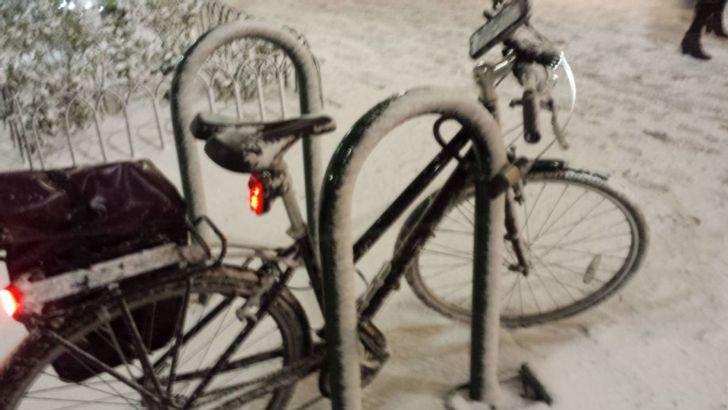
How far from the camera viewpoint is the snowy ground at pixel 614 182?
287 cm

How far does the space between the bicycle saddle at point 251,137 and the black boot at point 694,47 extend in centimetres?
536

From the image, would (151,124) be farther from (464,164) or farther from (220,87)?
(464,164)

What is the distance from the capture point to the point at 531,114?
88.9 inches

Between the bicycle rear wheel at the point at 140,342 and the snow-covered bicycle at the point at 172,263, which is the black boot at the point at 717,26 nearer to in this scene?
the snow-covered bicycle at the point at 172,263

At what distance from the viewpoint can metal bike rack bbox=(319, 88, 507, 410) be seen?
1823mm

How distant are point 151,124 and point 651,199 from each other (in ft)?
11.4

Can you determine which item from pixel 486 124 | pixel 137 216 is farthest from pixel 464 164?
pixel 137 216

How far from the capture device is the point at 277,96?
5770mm

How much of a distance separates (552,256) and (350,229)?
1980mm

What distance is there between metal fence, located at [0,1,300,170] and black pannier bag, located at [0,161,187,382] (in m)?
2.57

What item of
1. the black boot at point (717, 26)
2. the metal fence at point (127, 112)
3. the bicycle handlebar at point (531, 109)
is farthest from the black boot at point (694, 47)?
the bicycle handlebar at point (531, 109)

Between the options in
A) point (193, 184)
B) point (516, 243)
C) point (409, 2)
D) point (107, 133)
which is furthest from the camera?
point (409, 2)

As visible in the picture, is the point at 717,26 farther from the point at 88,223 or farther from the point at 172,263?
the point at 88,223

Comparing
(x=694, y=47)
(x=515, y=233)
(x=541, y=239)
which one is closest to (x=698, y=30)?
(x=694, y=47)
